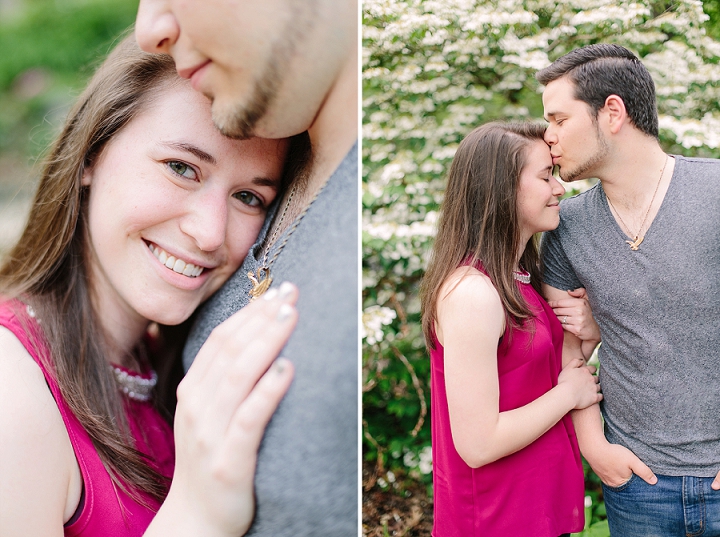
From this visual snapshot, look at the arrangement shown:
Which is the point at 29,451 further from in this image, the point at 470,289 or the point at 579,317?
the point at 579,317

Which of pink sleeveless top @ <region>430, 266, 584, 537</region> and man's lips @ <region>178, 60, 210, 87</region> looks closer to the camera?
man's lips @ <region>178, 60, 210, 87</region>

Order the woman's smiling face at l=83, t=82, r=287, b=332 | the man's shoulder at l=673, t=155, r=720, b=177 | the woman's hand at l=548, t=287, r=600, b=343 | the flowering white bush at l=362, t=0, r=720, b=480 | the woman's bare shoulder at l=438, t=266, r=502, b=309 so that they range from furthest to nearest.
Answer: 1. the flowering white bush at l=362, t=0, r=720, b=480
2. the woman's hand at l=548, t=287, r=600, b=343
3. the man's shoulder at l=673, t=155, r=720, b=177
4. the woman's bare shoulder at l=438, t=266, r=502, b=309
5. the woman's smiling face at l=83, t=82, r=287, b=332

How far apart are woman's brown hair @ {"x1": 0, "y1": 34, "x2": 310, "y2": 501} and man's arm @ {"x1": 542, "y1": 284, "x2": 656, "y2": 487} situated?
902 mm

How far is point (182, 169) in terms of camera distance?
824 millimetres

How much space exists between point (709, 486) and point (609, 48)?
102 cm

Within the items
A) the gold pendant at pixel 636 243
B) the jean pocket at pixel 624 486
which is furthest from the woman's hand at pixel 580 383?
the gold pendant at pixel 636 243

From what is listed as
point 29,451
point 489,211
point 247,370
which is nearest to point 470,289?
point 489,211

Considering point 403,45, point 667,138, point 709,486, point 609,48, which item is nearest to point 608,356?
point 709,486

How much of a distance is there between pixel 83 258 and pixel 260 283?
34 cm

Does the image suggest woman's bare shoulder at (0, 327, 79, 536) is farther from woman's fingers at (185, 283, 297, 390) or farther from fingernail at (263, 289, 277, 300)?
fingernail at (263, 289, 277, 300)

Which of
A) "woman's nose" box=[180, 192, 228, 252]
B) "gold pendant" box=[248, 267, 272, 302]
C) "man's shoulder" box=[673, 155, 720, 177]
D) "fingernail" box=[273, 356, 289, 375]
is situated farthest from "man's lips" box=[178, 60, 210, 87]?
"man's shoulder" box=[673, 155, 720, 177]

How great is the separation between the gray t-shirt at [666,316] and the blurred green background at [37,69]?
3.54ft

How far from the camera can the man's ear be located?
49.9 inches

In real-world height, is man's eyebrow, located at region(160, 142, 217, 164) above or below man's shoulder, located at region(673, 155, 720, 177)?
above
